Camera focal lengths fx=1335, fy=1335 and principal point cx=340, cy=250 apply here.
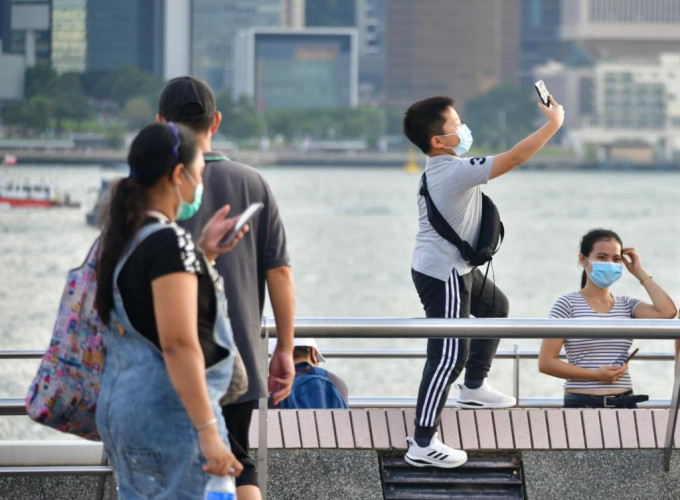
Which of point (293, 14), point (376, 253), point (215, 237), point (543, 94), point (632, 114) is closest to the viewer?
point (215, 237)

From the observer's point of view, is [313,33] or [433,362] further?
[313,33]

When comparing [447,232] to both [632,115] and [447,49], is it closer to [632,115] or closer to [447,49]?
[632,115]

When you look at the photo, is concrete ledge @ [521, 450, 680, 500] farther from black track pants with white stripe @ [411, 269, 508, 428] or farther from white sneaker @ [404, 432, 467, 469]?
black track pants with white stripe @ [411, 269, 508, 428]

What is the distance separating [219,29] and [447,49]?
31474 millimetres

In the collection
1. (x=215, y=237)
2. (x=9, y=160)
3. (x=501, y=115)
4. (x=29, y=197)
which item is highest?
(x=215, y=237)

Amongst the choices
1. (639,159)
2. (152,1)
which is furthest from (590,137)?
(152,1)

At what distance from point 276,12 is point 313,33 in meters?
5.42

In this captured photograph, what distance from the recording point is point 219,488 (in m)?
2.88

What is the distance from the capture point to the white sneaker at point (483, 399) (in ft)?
15.5

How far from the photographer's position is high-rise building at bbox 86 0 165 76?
12194cm

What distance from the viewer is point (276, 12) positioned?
170 metres

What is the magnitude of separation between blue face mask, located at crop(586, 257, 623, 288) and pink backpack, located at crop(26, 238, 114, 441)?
2.52 m

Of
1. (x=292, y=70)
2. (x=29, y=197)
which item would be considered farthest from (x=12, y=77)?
(x=292, y=70)

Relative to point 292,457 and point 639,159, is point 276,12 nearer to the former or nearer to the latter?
point 639,159
